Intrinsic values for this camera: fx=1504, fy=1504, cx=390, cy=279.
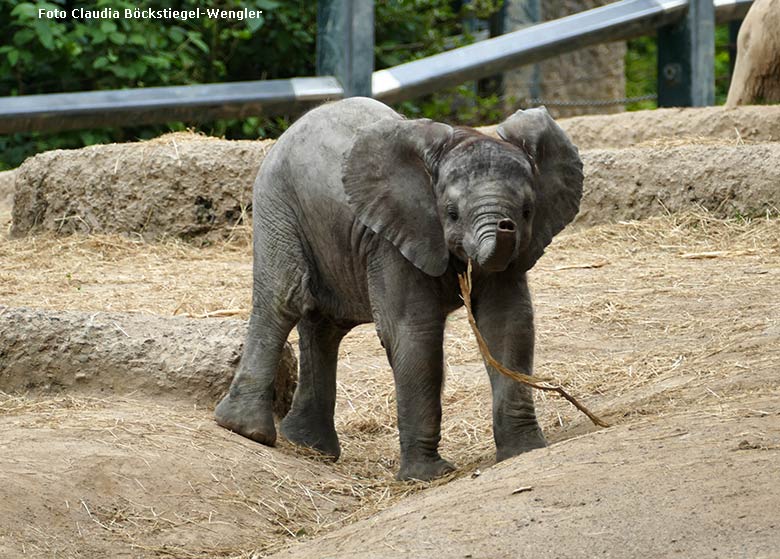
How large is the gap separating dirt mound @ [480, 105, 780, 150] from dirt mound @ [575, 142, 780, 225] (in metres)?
0.61

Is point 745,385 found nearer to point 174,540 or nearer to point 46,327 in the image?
point 174,540

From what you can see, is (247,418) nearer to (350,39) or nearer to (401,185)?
(401,185)

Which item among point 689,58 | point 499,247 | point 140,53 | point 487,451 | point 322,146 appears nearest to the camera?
point 499,247

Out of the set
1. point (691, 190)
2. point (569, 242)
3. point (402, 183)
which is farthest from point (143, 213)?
point (402, 183)

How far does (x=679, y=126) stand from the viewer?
11.7 meters

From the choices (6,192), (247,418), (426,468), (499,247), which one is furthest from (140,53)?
(499,247)

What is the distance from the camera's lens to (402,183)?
5852mm

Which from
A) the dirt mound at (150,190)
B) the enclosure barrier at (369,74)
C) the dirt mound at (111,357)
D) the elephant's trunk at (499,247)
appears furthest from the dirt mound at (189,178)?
the elephant's trunk at (499,247)

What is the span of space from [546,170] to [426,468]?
126cm

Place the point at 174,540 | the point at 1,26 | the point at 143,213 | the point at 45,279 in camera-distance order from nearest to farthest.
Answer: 1. the point at 174,540
2. the point at 45,279
3. the point at 143,213
4. the point at 1,26

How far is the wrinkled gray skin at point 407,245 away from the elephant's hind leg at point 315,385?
1 centimetres

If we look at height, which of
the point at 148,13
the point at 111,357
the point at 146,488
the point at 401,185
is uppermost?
the point at 148,13

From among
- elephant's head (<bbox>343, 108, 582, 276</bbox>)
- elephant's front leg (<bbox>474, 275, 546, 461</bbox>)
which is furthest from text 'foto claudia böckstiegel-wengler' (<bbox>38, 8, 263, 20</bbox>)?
elephant's front leg (<bbox>474, 275, 546, 461</bbox>)

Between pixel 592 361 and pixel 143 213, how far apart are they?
497 cm
